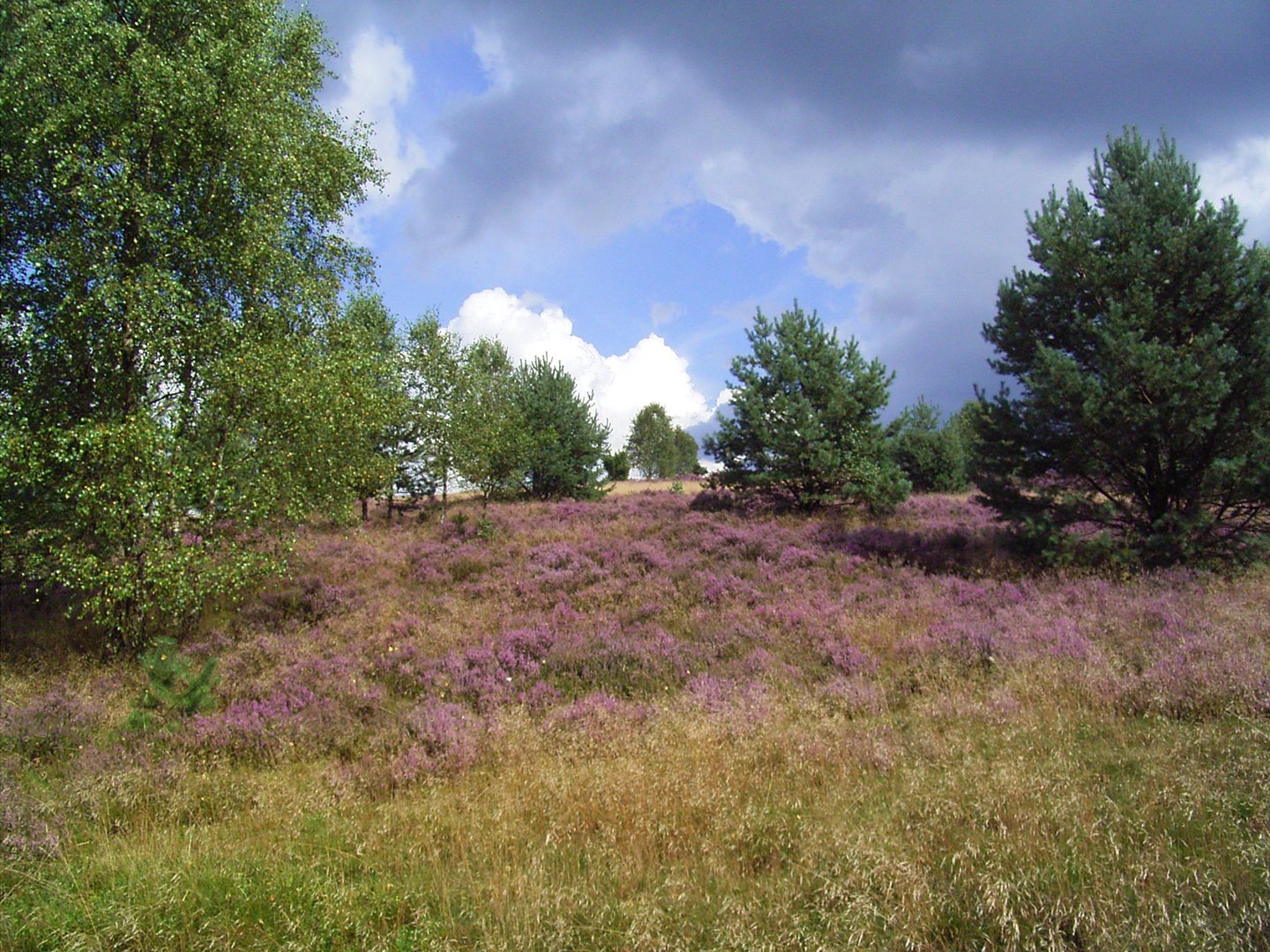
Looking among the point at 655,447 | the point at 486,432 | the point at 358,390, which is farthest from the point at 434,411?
the point at 655,447

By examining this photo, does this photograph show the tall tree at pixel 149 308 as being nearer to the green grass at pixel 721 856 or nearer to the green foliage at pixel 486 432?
the green grass at pixel 721 856

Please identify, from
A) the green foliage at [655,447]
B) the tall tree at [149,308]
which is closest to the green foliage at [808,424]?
the tall tree at [149,308]

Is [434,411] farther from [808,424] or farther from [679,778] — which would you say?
[679,778]

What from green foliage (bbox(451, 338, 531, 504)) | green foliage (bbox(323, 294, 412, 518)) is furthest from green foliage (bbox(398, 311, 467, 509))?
green foliage (bbox(323, 294, 412, 518))

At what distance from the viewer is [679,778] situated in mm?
5172

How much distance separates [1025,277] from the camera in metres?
13.5

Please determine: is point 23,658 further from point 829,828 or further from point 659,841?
point 829,828

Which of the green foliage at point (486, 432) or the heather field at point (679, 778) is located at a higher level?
the green foliage at point (486, 432)

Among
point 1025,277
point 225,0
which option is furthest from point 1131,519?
point 225,0

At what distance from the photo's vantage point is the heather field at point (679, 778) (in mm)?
3564

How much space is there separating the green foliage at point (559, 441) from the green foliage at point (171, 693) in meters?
19.0

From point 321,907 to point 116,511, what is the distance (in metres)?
8.18

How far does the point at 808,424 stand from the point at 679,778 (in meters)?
15.5

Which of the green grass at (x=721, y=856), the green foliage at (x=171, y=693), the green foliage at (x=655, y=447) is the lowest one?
the green grass at (x=721, y=856)
